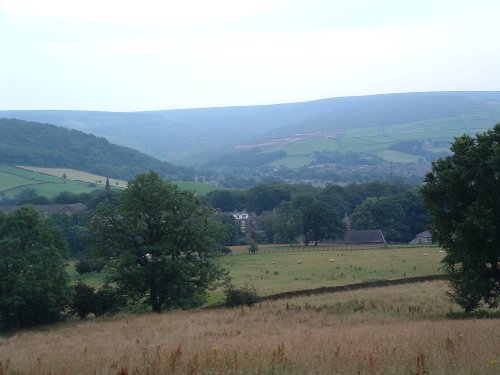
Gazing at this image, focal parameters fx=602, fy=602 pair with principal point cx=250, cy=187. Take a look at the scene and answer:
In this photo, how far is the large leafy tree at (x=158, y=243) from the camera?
107 ft

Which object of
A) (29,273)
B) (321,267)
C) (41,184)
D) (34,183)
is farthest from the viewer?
(34,183)

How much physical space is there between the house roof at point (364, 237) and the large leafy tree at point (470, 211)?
6988cm

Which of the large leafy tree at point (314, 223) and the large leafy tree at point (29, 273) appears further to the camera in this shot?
the large leafy tree at point (314, 223)

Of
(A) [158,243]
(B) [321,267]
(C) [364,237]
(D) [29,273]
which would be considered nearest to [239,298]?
(A) [158,243]

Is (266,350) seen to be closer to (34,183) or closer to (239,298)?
(239,298)

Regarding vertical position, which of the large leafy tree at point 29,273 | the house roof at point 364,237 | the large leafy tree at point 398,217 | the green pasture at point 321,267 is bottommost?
the house roof at point 364,237

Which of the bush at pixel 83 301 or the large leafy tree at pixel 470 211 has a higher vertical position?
the large leafy tree at pixel 470 211

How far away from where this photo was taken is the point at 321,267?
179ft

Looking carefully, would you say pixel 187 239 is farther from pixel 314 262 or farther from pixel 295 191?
pixel 295 191

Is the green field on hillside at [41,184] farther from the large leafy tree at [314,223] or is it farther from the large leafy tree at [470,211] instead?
the large leafy tree at [470,211]

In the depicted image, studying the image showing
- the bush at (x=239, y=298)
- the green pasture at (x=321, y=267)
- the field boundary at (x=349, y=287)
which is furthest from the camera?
the green pasture at (x=321, y=267)

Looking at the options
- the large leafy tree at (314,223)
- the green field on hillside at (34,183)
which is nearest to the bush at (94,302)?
the large leafy tree at (314,223)

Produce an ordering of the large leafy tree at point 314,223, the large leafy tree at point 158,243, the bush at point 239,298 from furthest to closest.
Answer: the large leafy tree at point 314,223
the bush at point 239,298
the large leafy tree at point 158,243

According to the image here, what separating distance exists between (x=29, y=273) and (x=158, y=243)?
6.78 m
